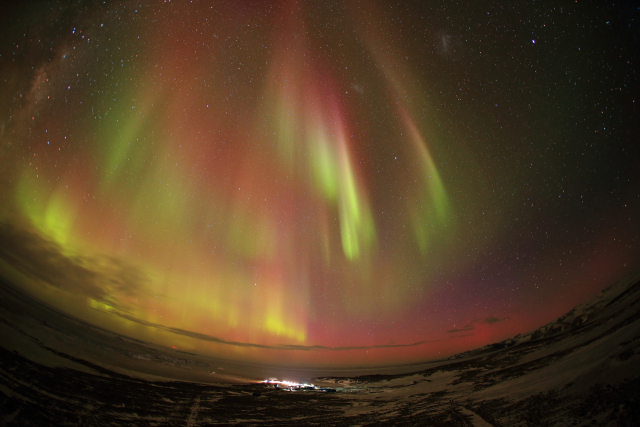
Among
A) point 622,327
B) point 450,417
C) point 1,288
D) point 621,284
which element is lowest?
point 450,417

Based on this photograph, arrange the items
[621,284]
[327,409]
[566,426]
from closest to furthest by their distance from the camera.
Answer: [566,426] → [327,409] → [621,284]

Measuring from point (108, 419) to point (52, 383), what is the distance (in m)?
3.54

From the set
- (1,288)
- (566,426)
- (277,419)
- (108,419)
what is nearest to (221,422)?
(277,419)

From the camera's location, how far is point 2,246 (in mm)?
18406

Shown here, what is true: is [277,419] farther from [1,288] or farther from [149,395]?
[1,288]

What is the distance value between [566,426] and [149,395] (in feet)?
48.7

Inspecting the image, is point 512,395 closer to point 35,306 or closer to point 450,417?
point 450,417

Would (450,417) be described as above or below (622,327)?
below


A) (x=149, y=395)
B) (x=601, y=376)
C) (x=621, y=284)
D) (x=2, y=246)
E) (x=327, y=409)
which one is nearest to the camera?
(x=601, y=376)

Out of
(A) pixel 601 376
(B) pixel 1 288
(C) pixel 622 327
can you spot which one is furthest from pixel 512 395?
(B) pixel 1 288

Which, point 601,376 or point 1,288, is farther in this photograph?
point 1,288

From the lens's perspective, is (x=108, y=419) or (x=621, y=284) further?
(x=621, y=284)

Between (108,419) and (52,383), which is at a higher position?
(52,383)

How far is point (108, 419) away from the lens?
6844 millimetres
